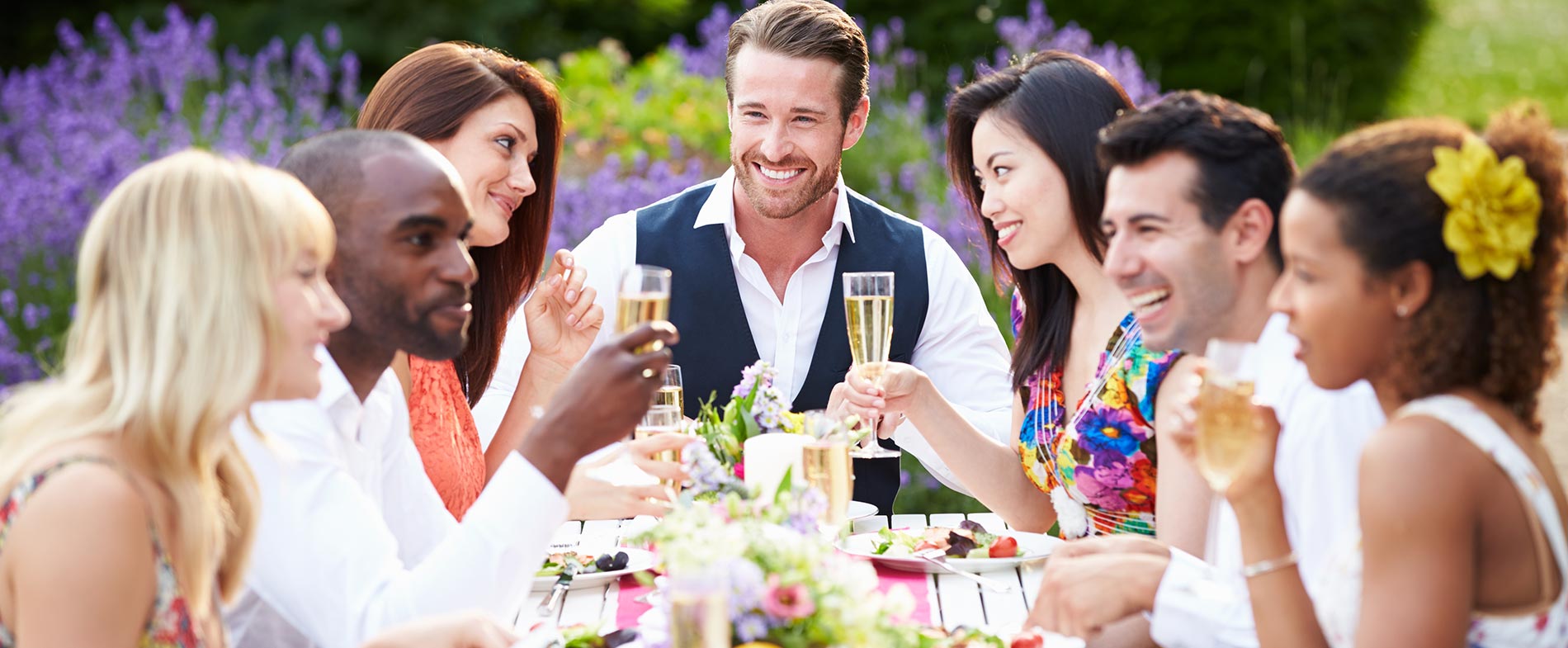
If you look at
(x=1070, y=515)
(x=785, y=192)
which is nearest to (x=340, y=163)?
(x=1070, y=515)

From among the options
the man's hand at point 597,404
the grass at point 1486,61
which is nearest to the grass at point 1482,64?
the grass at point 1486,61

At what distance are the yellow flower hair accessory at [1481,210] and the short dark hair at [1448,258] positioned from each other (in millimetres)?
28

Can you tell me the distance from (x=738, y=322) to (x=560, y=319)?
2.53ft

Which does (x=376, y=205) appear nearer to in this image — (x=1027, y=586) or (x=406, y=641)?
(x=406, y=641)

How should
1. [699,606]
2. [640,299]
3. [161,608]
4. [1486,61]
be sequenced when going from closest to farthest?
[699,606]
[161,608]
[640,299]
[1486,61]

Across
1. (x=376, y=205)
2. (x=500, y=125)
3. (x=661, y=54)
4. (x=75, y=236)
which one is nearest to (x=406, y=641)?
(x=376, y=205)

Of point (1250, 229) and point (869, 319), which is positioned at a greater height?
point (1250, 229)

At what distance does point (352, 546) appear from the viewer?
2.23 meters

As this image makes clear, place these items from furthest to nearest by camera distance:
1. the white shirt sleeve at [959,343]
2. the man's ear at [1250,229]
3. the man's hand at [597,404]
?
the white shirt sleeve at [959,343], the man's ear at [1250,229], the man's hand at [597,404]

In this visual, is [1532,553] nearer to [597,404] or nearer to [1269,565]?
[1269,565]

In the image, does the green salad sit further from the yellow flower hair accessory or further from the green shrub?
the green shrub

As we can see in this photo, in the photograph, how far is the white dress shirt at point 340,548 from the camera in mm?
2184

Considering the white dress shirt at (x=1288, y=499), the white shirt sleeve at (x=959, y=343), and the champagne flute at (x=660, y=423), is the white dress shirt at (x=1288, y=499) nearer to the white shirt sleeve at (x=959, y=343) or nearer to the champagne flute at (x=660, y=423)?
the champagne flute at (x=660, y=423)

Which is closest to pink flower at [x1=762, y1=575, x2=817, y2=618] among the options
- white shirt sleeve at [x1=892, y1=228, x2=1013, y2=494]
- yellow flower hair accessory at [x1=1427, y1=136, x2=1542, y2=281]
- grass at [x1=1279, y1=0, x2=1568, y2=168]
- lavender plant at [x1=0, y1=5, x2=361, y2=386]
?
yellow flower hair accessory at [x1=1427, y1=136, x2=1542, y2=281]
